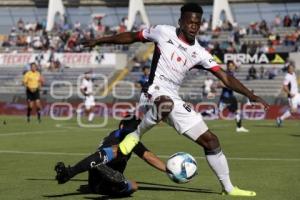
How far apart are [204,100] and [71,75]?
15.4 metres

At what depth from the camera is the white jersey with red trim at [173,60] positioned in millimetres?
11156

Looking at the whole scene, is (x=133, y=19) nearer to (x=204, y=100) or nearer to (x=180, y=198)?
(x=204, y=100)

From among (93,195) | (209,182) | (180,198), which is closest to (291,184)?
(209,182)

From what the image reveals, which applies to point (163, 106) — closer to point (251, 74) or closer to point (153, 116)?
point (153, 116)

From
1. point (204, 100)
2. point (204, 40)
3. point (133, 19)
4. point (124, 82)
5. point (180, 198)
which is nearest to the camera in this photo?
point (180, 198)

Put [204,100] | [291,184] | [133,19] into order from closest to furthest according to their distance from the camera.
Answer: [291,184] < [204,100] < [133,19]

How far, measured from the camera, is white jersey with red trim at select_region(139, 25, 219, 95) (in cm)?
1116

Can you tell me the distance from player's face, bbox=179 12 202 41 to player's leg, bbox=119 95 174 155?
0.91 meters

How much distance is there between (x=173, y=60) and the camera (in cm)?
1118

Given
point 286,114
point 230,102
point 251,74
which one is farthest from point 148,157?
point 251,74

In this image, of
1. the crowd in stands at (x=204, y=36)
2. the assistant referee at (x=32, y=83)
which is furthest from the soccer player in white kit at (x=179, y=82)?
the crowd in stands at (x=204, y=36)

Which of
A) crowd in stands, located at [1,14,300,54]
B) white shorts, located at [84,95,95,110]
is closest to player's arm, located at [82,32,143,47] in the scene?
white shorts, located at [84,95,95,110]

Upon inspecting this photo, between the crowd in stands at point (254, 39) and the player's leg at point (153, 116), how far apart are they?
4066cm

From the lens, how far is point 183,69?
11.2 m
